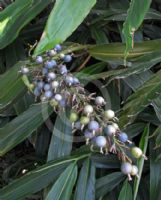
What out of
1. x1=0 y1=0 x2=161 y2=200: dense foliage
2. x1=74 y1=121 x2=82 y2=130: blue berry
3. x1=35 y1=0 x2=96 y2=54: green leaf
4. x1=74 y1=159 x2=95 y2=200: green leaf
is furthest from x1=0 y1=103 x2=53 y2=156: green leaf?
x1=35 y1=0 x2=96 y2=54: green leaf

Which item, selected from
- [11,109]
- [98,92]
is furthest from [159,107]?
[11,109]

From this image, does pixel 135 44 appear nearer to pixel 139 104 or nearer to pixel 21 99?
pixel 139 104

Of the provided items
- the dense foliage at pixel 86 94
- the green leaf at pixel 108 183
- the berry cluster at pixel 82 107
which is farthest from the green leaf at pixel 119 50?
the green leaf at pixel 108 183

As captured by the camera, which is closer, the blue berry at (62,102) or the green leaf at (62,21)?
the green leaf at (62,21)

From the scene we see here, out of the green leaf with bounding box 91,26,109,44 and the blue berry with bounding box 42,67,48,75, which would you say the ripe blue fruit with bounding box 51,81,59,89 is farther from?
the green leaf with bounding box 91,26,109,44

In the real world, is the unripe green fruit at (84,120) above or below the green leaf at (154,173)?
above

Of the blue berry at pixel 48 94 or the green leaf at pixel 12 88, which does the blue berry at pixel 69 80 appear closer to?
the blue berry at pixel 48 94
